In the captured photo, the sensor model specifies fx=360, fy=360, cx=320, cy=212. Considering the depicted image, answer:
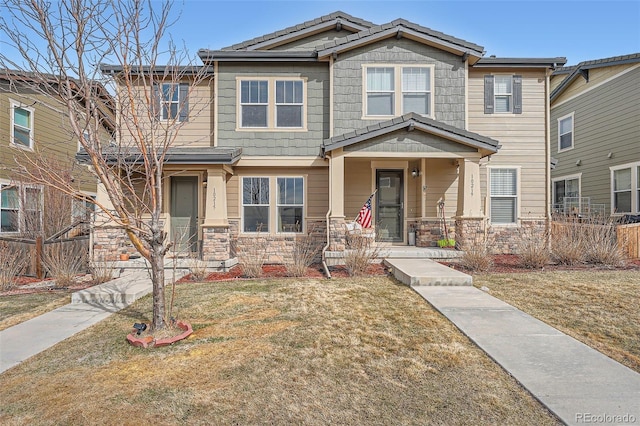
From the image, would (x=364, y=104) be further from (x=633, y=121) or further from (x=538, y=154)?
(x=633, y=121)

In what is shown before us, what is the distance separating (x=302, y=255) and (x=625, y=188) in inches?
510

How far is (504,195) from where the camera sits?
1166 cm

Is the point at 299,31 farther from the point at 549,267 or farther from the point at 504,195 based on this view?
the point at 549,267

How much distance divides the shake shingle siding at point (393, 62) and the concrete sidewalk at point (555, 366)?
7.00 metres

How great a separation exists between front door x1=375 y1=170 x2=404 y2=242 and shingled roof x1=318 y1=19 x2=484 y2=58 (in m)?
3.97

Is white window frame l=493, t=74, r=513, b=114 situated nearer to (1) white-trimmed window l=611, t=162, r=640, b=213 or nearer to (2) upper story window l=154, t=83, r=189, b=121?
(1) white-trimmed window l=611, t=162, r=640, b=213

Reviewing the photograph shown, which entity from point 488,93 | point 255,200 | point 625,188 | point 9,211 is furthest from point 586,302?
point 9,211

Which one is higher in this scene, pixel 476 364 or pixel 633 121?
pixel 633 121

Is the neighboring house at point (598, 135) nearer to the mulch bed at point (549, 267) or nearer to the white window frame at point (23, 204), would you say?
the mulch bed at point (549, 267)

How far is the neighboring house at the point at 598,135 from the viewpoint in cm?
1320

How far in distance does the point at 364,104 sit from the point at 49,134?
11.9 m

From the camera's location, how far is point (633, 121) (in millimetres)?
13117

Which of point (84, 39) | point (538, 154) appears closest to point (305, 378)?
point (84, 39)

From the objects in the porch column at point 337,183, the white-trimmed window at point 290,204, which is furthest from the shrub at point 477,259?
the white-trimmed window at point 290,204
